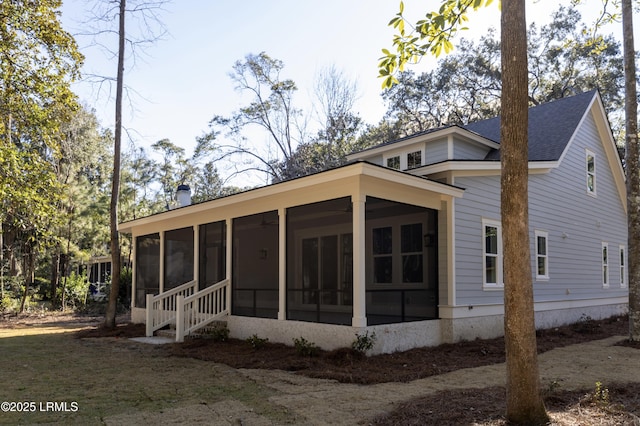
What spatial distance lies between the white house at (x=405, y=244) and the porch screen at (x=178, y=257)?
4 cm

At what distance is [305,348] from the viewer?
8.73 metres

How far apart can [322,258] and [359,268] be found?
20.0 feet

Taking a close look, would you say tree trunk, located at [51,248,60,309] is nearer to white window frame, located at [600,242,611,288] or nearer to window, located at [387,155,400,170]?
window, located at [387,155,400,170]

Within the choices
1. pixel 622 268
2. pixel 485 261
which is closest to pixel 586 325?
A: pixel 485 261

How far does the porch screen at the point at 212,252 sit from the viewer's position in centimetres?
1290

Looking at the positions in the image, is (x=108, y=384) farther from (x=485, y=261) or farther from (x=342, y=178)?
(x=485, y=261)

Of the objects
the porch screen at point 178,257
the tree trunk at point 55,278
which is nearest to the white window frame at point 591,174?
the porch screen at point 178,257

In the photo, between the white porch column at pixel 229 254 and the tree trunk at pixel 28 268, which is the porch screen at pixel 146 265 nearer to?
the white porch column at pixel 229 254

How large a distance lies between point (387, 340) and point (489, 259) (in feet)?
13.3

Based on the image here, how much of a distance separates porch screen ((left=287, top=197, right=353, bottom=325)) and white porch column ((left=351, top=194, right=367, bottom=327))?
12.2 feet

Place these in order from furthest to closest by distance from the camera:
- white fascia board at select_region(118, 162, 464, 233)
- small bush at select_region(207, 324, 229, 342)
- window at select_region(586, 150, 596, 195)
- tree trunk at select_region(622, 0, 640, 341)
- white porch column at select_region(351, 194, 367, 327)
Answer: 1. window at select_region(586, 150, 596, 195)
2. small bush at select_region(207, 324, 229, 342)
3. tree trunk at select_region(622, 0, 640, 341)
4. white porch column at select_region(351, 194, 367, 327)
5. white fascia board at select_region(118, 162, 464, 233)

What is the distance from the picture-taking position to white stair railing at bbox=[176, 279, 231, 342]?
1113 cm

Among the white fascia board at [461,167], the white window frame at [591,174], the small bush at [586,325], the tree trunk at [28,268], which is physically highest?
the white window frame at [591,174]

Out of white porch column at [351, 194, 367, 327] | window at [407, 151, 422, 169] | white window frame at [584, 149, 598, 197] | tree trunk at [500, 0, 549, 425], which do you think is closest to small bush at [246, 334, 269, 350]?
white porch column at [351, 194, 367, 327]
